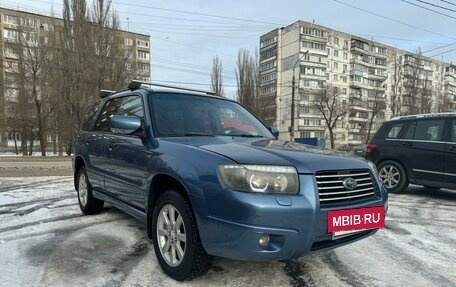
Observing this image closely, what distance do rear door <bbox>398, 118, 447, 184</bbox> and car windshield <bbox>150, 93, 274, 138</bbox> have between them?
4707 mm

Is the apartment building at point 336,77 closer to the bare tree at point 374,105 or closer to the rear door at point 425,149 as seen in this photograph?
the bare tree at point 374,105

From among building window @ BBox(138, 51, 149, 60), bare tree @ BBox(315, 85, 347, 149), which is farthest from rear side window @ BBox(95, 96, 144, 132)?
building window @ BBox(138, 51, 149, 60)

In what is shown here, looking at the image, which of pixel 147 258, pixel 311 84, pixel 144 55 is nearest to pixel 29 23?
pixel 147 258

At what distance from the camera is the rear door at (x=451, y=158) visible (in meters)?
7.66

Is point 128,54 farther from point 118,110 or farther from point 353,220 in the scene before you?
point 353,220

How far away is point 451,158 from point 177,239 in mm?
6318

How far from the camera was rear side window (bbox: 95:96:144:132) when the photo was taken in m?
4.47

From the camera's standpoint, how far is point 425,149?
26.6ft

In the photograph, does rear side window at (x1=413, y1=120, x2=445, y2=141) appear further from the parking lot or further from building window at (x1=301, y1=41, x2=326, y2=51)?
building window at (x1=301, y1=41, x2=326, y2=51)

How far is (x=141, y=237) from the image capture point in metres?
4.76

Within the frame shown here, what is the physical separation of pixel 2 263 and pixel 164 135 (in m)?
1.95

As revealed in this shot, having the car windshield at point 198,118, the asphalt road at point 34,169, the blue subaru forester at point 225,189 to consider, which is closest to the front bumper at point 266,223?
the blue subaru forester at point 225,189

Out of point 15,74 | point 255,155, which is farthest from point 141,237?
point 15,74

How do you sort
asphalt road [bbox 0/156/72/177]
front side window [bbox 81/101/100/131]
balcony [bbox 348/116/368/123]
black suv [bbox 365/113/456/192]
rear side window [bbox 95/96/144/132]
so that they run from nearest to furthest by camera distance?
rear side window [bbox 95/96/144/132] → front side window [bbox 81/101/100/131] → black suv [bbox 365/113/456/192] → asphalt road [bbox 0/156/72/177] → balcony [bbox 348/116/368/123]
